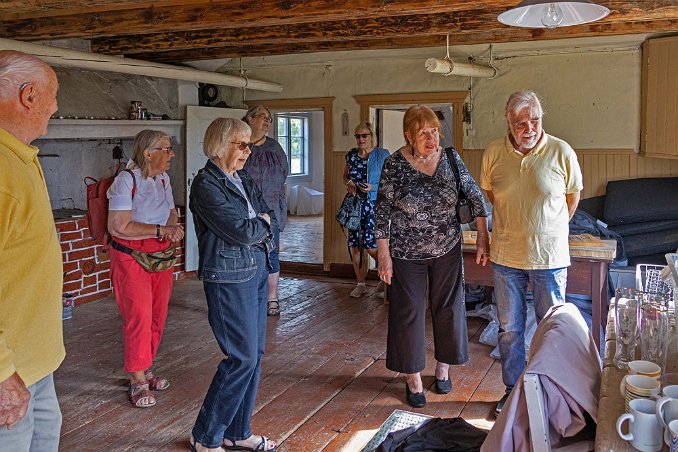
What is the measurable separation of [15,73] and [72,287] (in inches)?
182

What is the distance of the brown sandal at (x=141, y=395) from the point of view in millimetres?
3777

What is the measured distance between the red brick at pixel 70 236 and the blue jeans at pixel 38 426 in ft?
14.0

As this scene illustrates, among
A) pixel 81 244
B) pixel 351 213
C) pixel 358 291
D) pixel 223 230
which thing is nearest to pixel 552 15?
pixel 223 230

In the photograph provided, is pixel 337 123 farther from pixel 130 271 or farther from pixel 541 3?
pixel 541 3

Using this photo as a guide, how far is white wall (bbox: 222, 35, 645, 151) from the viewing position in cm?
615

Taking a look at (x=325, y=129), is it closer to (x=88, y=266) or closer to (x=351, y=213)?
(x=351, y=213)

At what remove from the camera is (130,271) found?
3652 millimetres

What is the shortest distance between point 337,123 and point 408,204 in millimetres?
3915

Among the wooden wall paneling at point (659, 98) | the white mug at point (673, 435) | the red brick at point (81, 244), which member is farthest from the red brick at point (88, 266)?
the white mug at point (673, 435)

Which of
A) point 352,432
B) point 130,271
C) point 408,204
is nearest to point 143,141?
point 130,271

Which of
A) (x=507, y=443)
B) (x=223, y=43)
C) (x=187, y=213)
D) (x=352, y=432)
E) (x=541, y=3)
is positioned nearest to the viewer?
(x=507, y=443)

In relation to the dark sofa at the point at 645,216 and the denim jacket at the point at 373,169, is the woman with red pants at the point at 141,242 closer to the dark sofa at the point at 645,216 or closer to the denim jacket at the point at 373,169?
the denim jacket at the point at 373,169

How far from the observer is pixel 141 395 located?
3.81 meters

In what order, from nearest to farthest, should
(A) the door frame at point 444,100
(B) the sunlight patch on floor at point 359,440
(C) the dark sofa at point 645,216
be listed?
1. (B) the sunlight patch on floor at point 359,440
2. (C) the dark sofa at point 645,216
3. (A) the door frame at point 444,100
